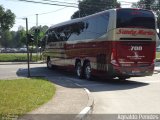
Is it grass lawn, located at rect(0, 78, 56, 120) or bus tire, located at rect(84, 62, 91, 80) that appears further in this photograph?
bus tire, located at rect(84, 62, 91, 80)

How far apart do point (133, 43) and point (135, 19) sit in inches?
45.1

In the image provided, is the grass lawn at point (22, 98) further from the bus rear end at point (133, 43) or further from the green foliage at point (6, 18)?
the green foliage at point (6, 18)

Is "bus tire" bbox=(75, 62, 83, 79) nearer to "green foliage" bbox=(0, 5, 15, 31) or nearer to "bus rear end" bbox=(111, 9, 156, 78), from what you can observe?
"bus rear end" bbox=(111, 9, 156, 78)

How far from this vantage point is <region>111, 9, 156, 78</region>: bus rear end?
19.0 m

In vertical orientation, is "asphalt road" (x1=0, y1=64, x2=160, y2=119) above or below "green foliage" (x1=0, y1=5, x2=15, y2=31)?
below

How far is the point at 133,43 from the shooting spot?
63.3 ft

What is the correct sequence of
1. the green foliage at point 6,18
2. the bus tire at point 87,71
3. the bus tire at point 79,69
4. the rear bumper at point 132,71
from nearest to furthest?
the rear bumper at point 132,71
the bus tire at point 87,71
the bus tire at point 79,69
the green foliage at point 6,18

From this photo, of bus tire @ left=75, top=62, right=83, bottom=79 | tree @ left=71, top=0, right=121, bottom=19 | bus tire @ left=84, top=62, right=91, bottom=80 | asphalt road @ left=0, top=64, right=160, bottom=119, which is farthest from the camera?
tree @ left=71, top=0, right=121, bottom=19

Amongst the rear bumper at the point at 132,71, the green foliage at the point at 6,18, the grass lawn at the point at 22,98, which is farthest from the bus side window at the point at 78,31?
the green foliage at the point at 6,18

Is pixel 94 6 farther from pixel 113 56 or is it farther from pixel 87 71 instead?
pixel 113 56

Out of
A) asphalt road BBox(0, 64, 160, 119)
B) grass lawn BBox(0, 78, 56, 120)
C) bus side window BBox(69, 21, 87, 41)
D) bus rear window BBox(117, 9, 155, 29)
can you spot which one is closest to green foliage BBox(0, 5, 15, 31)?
bus side window BBox(69, 21, 87, 41)

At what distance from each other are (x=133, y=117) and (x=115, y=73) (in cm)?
852

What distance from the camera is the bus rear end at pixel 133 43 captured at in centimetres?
1898

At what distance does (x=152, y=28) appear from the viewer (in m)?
19.7
